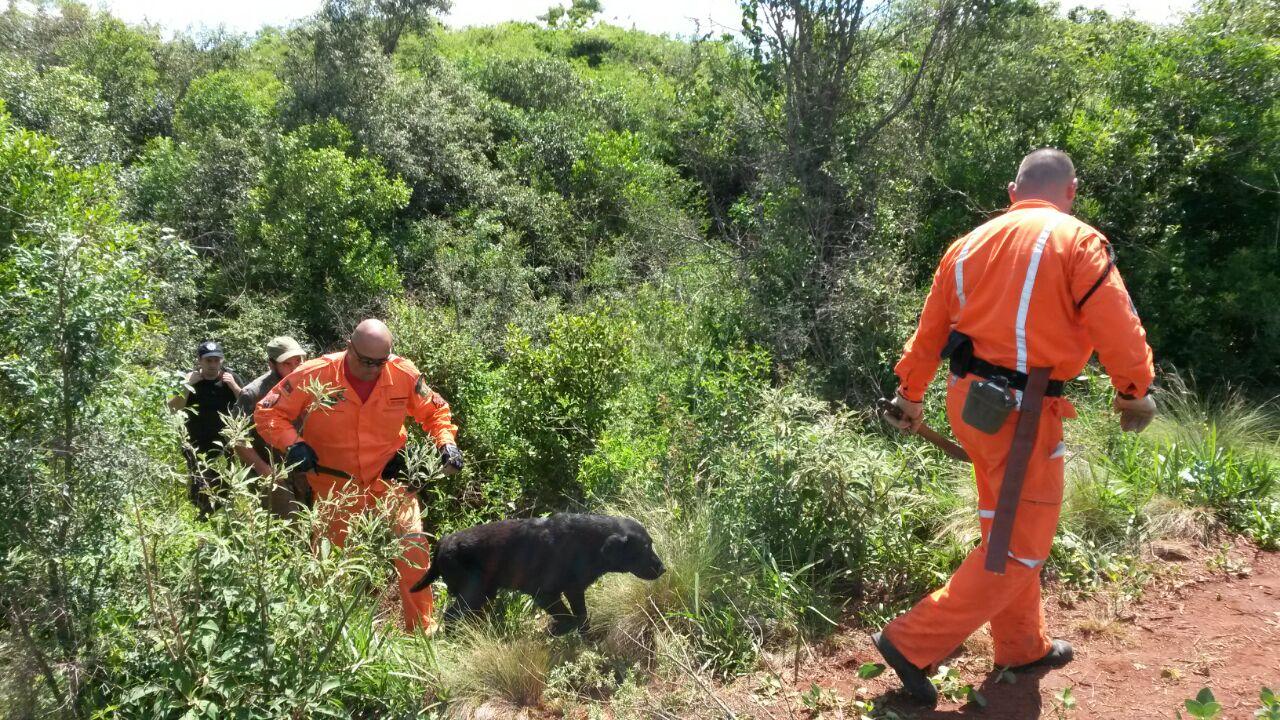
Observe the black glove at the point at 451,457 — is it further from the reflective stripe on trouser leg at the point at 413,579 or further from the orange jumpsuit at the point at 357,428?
the reflective stripe on trouser leg at the point at 413,579

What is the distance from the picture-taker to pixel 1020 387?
292cm

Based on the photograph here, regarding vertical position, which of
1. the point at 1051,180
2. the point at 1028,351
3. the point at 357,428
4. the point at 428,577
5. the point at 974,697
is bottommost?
the point at 428,577

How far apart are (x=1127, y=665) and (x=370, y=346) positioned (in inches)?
147

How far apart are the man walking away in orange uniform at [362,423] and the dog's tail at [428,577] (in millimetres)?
105

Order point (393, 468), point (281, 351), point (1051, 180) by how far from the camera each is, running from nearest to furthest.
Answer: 1. point (1051, 180)
2. point (393, 468)
3. point (281, 351)

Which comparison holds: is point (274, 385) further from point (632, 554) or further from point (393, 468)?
point (632, 554)

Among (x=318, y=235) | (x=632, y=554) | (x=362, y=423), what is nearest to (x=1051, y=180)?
(x=632, y=554)

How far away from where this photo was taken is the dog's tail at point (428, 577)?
4.11 m

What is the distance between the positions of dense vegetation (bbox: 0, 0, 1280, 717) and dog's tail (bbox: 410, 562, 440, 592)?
1.15ft

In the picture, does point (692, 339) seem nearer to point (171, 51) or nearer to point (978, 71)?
point (978, 71)

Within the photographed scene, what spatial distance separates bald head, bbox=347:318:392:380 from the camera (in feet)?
14.2

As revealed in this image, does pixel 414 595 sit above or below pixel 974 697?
below

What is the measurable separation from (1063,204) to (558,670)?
9.05 feet

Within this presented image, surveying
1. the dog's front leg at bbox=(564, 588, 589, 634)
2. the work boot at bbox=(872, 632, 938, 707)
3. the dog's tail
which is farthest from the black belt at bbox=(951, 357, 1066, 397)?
the dog's tail
